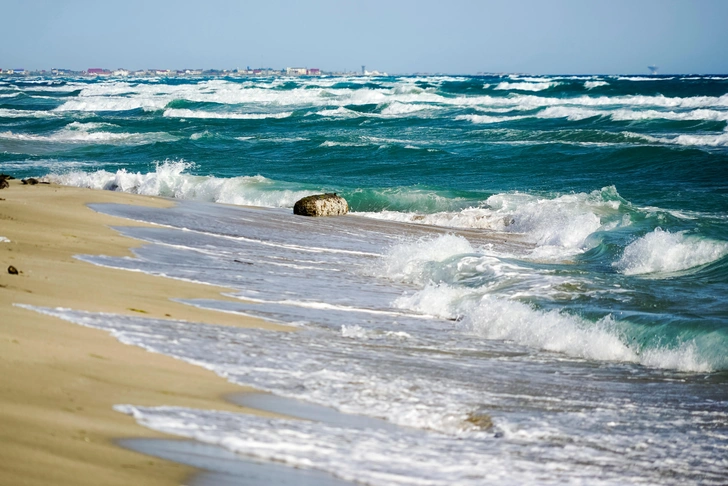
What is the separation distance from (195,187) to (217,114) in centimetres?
3427

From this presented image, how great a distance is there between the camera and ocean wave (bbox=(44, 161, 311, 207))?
67.1ft

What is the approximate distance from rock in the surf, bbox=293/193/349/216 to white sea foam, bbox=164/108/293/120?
3291cm

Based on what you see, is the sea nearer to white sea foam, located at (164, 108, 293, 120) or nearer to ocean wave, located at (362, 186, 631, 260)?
ocean wave, located at (362, 186, 631, 260)

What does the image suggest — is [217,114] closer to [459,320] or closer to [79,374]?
[459,320]

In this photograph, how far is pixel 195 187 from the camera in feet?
70.0

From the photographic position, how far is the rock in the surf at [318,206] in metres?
16.7

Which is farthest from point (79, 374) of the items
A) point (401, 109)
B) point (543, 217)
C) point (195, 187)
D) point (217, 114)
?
point (217, 114)

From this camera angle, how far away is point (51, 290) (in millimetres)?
6590

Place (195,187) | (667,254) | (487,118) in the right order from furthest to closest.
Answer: (487,118), (195,187), (667,254)

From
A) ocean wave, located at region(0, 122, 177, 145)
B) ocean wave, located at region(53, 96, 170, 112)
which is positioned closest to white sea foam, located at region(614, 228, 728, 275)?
ocean wave, located at region(0, 122, 177, 145)

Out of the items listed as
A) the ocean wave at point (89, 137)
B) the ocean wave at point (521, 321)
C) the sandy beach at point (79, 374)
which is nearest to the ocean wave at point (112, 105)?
the ocean wave at point (89, 137)

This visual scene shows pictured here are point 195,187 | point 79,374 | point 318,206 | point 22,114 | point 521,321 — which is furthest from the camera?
point 22,114

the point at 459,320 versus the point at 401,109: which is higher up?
the point at 401,109

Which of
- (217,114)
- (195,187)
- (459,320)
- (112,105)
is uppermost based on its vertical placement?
(112,105)
